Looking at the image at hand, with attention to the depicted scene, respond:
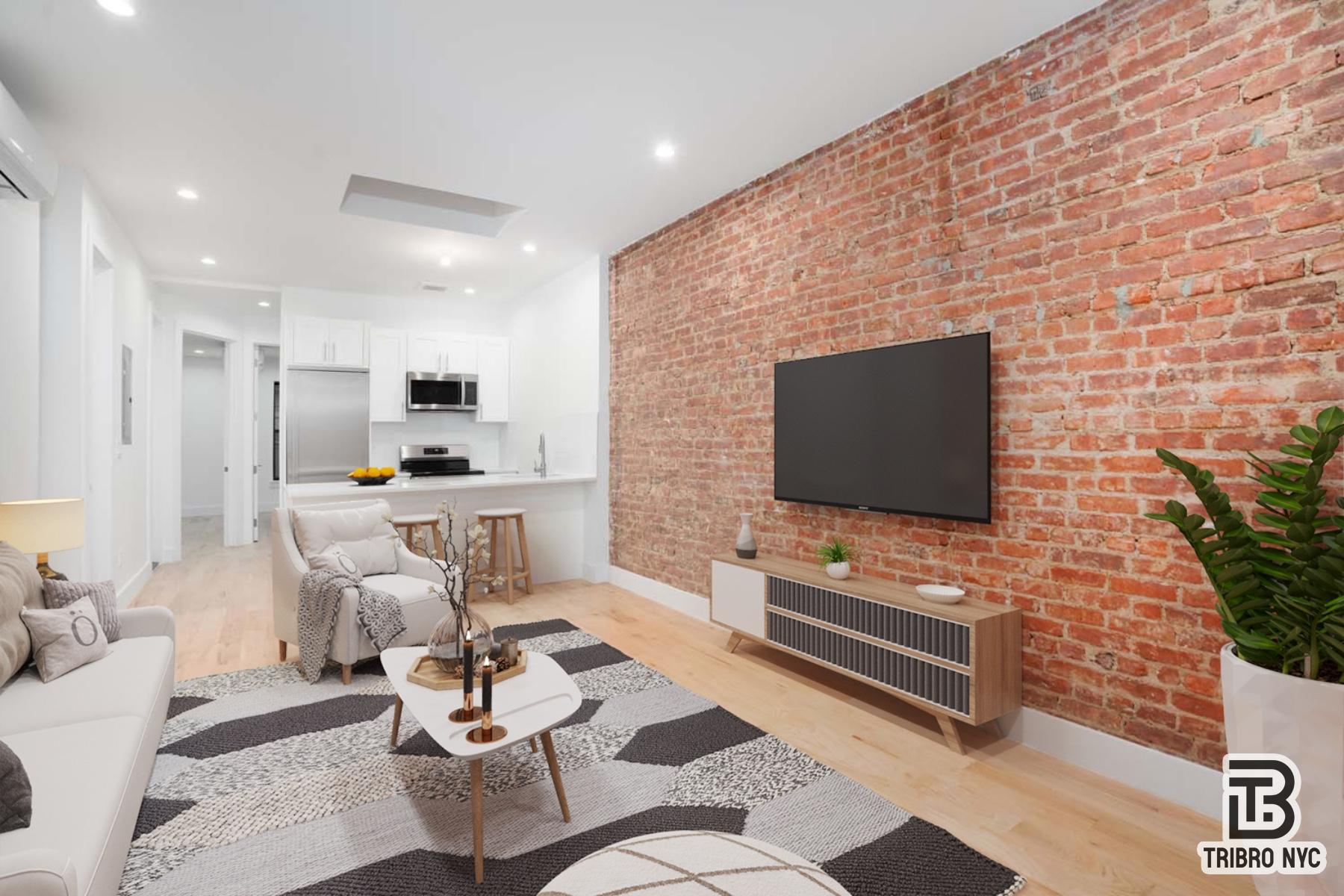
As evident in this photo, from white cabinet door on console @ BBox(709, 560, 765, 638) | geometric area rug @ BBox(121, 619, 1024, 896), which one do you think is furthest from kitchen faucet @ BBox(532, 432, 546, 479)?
geometric area rug @ BBox(121, 619, 1024, 896)

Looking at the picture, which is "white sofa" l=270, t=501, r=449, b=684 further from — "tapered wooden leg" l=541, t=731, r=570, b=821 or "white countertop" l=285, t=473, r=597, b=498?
"tapered wooden leg" l=541, t=731, r=570, b=821

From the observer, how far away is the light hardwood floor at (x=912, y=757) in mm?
1973

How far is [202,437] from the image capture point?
10211mm

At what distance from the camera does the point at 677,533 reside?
483 cm

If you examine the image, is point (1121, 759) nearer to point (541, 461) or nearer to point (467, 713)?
point (467, 713)

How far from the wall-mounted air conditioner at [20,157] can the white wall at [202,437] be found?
799 centimetres

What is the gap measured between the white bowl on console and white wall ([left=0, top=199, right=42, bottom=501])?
4277 mm

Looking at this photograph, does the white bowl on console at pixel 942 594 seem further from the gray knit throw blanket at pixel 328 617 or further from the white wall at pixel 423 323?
the white wall at pixel 423 323

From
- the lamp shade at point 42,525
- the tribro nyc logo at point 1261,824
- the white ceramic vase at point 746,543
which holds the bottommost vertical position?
the tribro nyc logo at point 1261,824

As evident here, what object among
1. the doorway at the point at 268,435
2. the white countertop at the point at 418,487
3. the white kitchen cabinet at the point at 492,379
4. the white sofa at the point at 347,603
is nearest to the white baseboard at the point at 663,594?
the white countertop at the point at 418,487

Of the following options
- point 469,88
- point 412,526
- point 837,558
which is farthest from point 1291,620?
point 412,526

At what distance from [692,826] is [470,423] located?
6.28 meters

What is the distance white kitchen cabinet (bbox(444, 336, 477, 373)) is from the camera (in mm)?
7289

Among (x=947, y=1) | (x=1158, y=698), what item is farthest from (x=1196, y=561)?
(x=947, y=1)
